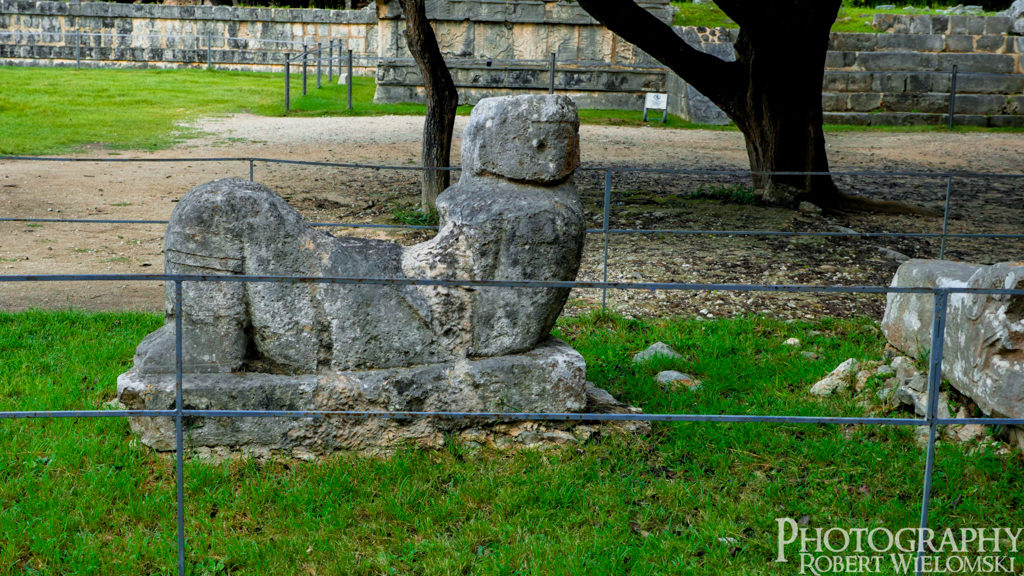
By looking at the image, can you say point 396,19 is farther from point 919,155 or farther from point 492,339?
point 492,339

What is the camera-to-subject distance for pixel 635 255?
843 centimetres

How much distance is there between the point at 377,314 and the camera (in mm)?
4301

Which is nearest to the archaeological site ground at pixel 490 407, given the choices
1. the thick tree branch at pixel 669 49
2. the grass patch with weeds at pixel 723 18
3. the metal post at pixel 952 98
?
the thick tree branch at pixel 669 49

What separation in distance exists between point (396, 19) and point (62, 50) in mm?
12932

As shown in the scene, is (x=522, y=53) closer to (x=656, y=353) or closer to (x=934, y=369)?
(x=656, y=353)

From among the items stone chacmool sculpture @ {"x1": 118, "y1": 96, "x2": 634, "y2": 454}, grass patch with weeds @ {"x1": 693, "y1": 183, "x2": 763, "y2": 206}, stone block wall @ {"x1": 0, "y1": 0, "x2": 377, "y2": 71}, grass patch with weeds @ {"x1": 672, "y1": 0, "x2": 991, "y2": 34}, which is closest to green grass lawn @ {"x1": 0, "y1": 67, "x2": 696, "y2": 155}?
stone block wall @ {"x1": 0, "y1": 0, "x2": 377, "y2": 71}

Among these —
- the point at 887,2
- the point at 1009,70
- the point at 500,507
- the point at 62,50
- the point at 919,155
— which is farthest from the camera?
the point at 62,50

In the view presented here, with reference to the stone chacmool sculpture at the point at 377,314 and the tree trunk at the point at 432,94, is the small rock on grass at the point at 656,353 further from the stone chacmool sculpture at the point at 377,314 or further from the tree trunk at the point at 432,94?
the tree trunk at the point at 432,94

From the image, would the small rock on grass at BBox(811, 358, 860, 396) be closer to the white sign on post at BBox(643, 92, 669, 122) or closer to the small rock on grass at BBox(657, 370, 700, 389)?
the small rock on grass at BBox(657, 370, 700, 389)

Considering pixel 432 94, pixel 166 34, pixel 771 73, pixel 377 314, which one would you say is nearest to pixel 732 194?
pixel 771 73

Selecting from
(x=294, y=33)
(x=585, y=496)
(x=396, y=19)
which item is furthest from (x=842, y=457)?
(x=294, y=33)

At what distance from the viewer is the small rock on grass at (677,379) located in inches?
206

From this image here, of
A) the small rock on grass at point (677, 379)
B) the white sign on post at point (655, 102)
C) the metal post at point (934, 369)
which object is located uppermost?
Result: the white sign on post at point (655, 102)

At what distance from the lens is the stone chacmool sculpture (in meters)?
4.18
